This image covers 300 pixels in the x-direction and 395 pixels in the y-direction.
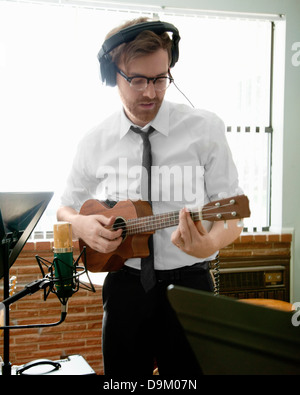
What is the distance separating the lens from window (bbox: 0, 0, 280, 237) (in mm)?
2914

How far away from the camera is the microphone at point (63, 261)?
3.16 ft

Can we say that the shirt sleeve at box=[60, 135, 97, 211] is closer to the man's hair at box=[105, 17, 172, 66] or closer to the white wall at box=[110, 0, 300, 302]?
the man's hair at box=[105, 17, 172, 66]

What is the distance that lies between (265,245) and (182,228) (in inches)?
88.2

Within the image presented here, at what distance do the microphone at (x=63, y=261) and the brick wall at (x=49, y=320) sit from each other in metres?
1.83

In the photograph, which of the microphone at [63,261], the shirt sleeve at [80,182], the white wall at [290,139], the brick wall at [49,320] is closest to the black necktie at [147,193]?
the shirt sleeve at [80,182]

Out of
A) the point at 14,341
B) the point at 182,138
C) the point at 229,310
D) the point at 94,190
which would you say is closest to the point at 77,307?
the point at 14,341

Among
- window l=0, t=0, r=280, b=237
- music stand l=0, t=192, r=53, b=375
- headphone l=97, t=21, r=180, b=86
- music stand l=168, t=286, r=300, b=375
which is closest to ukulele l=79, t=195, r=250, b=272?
music stand l=0, t=192, r=53, b=375

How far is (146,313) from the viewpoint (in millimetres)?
1311

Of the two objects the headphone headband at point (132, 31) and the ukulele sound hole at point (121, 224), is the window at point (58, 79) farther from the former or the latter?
the headphone headband at point (132, 31)

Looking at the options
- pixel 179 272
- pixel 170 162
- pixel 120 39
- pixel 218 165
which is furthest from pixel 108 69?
pixel 179 272

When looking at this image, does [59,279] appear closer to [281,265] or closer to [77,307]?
[77,307]

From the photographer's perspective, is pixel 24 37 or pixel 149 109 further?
pixel 24 37

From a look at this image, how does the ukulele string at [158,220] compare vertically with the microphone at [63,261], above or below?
above

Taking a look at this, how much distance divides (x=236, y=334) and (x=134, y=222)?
932 mm
